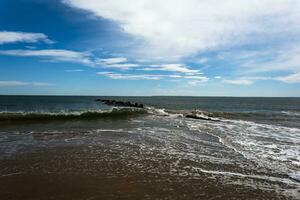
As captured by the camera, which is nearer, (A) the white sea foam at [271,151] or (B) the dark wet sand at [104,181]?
(B) the dark wet sand at [104,181]

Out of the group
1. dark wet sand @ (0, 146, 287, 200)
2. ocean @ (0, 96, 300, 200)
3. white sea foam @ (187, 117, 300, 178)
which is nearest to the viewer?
dark wet sand @ (0, 146, 287, 200)

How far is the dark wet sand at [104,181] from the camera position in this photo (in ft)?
23.5

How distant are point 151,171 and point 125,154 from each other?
8.89 feet

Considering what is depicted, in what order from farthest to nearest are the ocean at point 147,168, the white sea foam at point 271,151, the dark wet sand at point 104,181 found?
the white sea foam at point 271,151, the ocean at point 147,168, the dark wet sand at point 104,181

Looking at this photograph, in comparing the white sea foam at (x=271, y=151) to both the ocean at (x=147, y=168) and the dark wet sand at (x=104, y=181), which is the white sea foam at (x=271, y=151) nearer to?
the ocean at (x=147, y=168)

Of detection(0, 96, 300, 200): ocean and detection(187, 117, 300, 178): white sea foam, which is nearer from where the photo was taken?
detection(0, 96, 300, 200): ocean

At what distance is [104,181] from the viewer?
8.23m

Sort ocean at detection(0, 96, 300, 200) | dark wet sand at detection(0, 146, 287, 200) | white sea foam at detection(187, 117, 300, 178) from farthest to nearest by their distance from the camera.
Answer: white sea foam at detection(187, 117, 300, 178) < ocean at detection(0, 96, 300, 200) < dark wet sand at detection(0, 146, 287, 200)

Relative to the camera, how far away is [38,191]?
7293 millimetres

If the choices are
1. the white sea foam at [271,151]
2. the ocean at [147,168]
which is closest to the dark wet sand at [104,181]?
the ocean at [147,168]

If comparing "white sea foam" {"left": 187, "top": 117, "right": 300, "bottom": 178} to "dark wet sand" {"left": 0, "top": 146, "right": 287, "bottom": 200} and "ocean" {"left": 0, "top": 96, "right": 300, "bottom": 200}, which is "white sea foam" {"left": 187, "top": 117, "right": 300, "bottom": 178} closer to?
"ocean" {"left": 0, "top": 96, "right": 300, "bottom": 200}

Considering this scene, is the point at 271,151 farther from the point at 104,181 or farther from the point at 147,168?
the point at 104,181

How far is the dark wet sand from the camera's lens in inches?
282

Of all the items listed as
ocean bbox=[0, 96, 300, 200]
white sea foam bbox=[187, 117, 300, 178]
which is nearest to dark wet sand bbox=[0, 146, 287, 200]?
ocean bbox=[0, 96, 300, 200]
